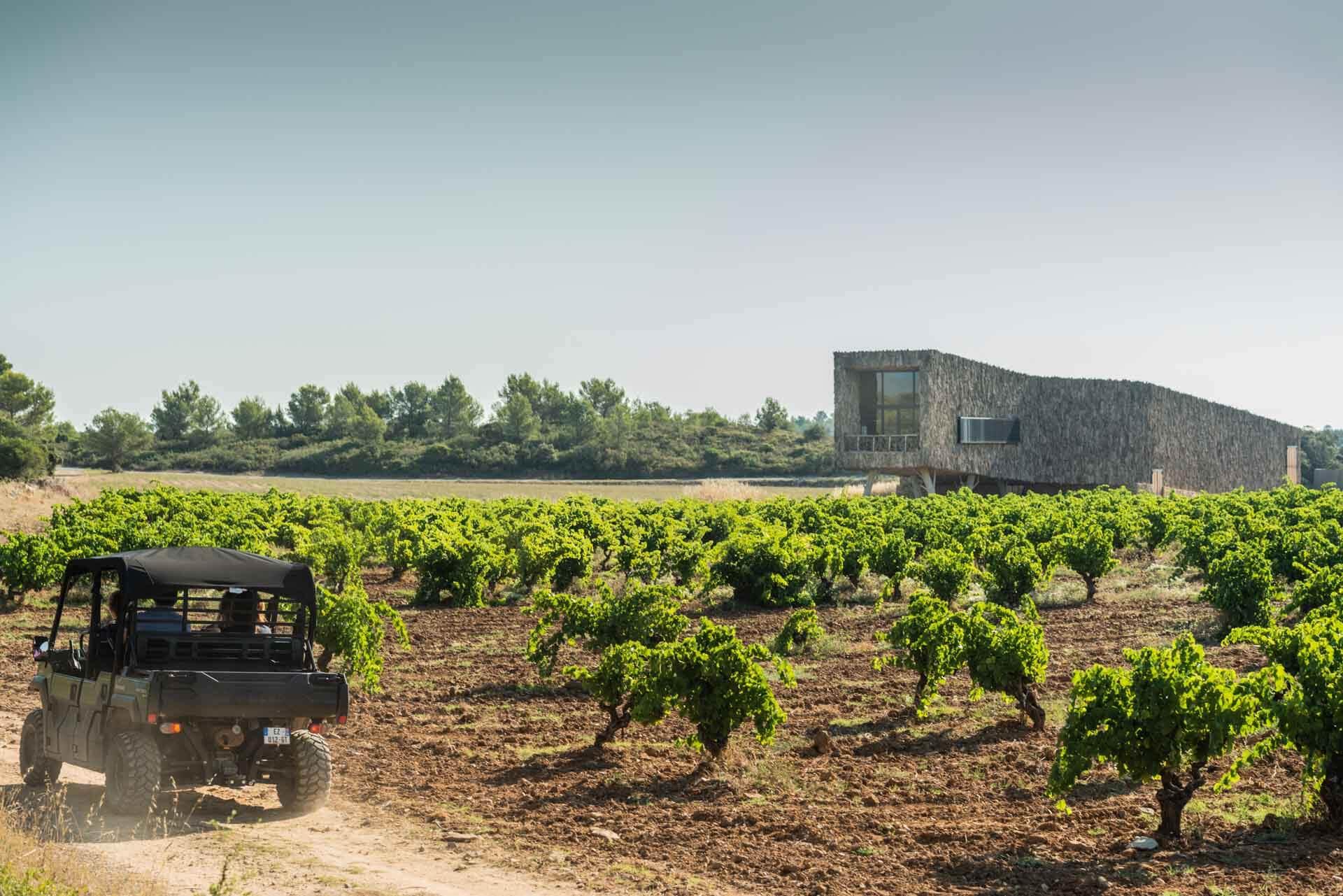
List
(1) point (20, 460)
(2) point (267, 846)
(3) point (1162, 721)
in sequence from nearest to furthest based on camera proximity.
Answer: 1. (3) point (1162, 721)
2. (2) point (267, 846)
3. (1) point (20, 460)

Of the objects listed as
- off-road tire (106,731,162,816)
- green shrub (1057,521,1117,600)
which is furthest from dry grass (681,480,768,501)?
off-road tire (106,731,162,816)

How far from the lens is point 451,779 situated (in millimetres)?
13234

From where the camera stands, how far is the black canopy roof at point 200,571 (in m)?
11.4

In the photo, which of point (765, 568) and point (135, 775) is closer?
point (135, 775)

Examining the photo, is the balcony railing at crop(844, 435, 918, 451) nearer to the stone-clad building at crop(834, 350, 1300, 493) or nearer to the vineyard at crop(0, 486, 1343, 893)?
the stone-clad building at crop(834, 350, 1300, 493)

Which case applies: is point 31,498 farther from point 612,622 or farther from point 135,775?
point 135,775

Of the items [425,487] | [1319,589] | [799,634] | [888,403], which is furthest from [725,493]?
[1319,589]

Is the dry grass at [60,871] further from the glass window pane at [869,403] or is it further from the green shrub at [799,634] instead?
the glass window pane at [869,403]

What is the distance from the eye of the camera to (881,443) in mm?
57000

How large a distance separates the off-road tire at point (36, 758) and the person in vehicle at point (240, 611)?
78.7 inches

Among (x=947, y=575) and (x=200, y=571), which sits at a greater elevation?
(x=200, y=571)

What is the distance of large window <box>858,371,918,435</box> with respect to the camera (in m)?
57.2

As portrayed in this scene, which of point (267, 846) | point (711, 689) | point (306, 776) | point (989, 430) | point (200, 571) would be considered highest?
point (989, 430)

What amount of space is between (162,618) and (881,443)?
155 feet
